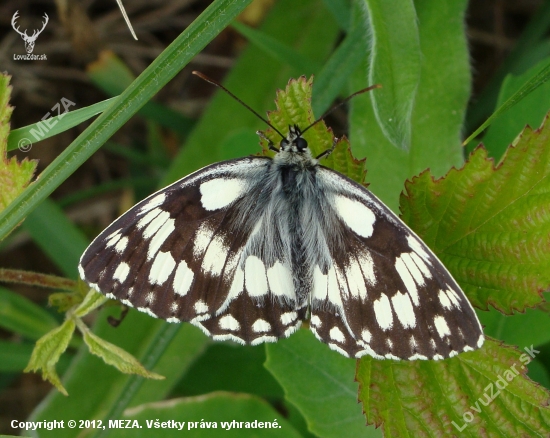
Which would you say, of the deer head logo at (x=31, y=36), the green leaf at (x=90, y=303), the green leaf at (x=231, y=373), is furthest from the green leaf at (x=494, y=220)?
the deer head logo at (x=31, y=36)

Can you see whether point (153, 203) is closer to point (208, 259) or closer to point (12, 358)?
point (208, 259)

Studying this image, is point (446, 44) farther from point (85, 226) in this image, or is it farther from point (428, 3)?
point (85, 226)

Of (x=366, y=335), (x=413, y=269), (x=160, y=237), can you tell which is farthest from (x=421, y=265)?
(x=160, y=237)

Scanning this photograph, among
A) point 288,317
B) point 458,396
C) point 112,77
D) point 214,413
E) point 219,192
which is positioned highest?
point 112,77

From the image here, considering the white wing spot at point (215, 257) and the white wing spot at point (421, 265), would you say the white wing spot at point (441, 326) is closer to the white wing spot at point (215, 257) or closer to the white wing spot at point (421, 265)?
the white wing spot at point (421, 265)

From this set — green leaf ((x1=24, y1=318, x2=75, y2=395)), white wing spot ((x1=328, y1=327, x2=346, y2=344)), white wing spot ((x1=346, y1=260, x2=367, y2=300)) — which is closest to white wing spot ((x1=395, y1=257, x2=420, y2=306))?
white wing spot ((x1=346, y1=260, x2=367, y2=300))

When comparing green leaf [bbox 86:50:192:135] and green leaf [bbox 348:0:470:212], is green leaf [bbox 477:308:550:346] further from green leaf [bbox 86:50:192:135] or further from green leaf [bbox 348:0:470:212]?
green leaf [bbox 86:50:192:135]
